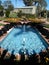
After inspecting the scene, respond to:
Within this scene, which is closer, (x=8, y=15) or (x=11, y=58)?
(x=11, y=58)

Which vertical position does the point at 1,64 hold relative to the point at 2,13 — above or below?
above

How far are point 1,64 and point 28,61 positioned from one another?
0.90 m

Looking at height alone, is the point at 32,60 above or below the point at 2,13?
above

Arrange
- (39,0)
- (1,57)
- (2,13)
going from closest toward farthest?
1. (1,57)
2. (2,13)
3. (39,0)

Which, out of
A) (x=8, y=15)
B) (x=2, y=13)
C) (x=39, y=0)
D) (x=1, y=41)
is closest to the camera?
(x=1, y=41)

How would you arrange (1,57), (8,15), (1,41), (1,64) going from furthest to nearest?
1. (8,15)
2. (1,41)
3. (1,57)
4. (1,64)

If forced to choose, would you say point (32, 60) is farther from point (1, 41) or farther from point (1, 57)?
point (1, 41)

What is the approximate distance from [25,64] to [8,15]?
99.9 ft

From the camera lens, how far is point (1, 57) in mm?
5902

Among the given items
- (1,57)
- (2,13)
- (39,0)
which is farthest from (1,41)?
(39,0)

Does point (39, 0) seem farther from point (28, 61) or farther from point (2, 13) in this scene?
point (28, 61)

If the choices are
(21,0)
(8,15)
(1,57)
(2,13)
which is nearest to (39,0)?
(21,0)

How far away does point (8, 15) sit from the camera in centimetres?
3541

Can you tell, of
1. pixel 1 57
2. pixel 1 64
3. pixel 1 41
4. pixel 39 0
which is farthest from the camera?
pixel 39 0
